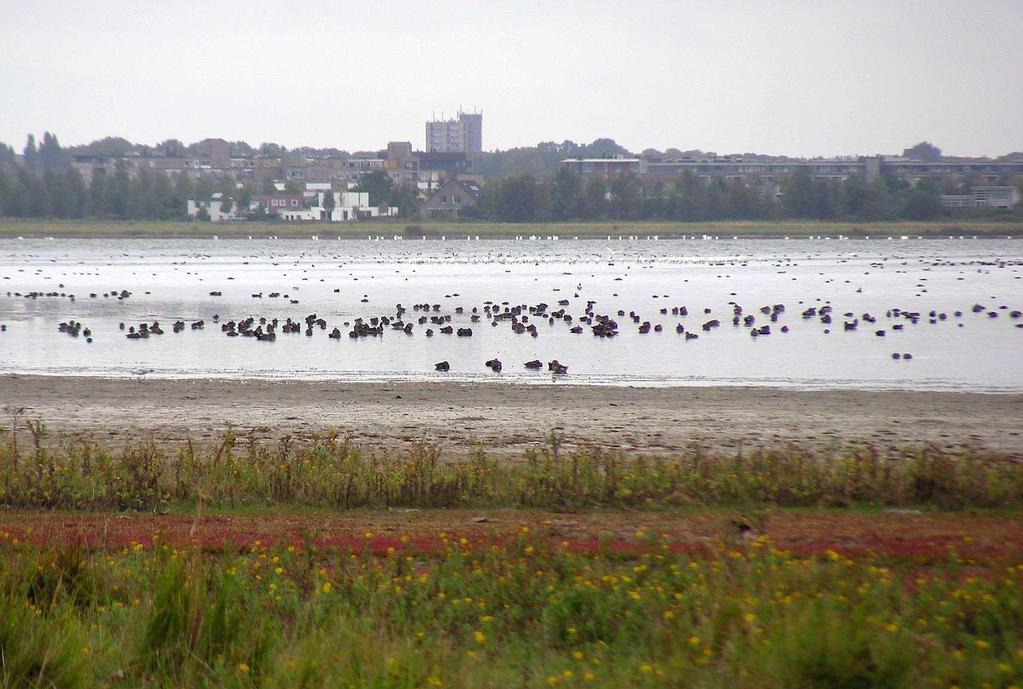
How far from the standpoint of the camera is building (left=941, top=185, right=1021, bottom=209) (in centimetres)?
14775

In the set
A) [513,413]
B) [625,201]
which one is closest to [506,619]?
[513,413]

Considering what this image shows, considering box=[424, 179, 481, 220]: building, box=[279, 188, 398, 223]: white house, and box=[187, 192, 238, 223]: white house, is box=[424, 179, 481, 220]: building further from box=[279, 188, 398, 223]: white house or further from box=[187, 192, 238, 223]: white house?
box=[187, 192, 238, 223]: white house

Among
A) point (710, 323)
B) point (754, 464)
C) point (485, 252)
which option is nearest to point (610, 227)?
point (485, 252)

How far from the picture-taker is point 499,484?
13.1 m

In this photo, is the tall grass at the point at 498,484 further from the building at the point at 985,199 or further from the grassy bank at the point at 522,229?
the building at the point at 985,199

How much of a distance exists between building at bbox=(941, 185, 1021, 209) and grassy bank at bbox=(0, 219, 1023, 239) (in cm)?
861

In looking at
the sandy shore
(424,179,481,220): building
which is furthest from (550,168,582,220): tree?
the sandy shore

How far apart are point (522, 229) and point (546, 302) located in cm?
8937

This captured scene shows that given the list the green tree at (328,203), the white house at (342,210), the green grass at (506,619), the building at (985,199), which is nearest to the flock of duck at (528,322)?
the green grass at (506,619)

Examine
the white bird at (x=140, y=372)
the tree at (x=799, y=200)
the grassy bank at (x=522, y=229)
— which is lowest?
the grassy bank at (x=522, y=229)

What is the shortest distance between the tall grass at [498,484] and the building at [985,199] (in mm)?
142993

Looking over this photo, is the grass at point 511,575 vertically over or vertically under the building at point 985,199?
under

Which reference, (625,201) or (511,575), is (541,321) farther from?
(625,201)

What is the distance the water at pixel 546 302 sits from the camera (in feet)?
94.0
